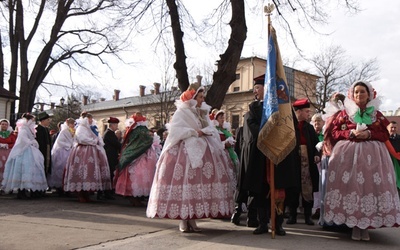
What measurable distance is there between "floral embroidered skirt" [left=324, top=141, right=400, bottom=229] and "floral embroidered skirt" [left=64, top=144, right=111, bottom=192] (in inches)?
239

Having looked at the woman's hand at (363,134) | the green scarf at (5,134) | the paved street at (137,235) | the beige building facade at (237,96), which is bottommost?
the paved street at (137,235)

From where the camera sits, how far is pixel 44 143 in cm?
1110

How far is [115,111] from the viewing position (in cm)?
6575

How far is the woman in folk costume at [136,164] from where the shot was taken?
9.35m

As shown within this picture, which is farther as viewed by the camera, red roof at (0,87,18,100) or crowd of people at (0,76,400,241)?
red roof at (0,87,18,100)

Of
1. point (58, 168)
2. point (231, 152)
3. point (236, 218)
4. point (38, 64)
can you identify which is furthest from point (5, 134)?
point (38, 64)

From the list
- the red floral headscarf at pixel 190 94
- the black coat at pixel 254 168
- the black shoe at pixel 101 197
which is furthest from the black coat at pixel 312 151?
the black shoe at pixel 101 197

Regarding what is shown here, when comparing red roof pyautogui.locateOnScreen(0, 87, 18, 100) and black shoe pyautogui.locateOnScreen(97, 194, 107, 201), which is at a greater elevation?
red roof pyautogui.locateOnScreen(0, 87, 18, 100)

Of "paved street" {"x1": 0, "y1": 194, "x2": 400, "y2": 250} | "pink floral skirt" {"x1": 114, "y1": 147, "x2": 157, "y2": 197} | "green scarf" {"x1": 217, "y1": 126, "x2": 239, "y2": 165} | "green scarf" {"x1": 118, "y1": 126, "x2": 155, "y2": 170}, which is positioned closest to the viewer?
"paved street" {"x1": 0, "y1": 194, "x2": 400, "y2": 250}

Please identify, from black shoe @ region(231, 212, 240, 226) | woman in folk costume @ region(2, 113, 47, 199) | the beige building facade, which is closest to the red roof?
the beige building facade

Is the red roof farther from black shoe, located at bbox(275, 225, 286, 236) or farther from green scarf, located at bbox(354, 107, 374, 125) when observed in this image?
green scarf, located at bbox(354, 107, 374, 125)

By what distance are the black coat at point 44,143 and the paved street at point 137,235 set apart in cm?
306

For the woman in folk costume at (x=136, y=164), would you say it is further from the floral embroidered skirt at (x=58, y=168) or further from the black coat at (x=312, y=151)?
the black coat at (x=312, y=151)

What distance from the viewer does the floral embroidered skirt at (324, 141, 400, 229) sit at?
529 centimetres
